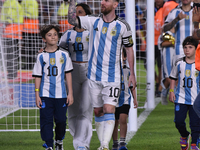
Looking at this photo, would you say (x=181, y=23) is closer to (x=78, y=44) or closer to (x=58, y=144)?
(x=78, y=44)

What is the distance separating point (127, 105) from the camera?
17.3 ft

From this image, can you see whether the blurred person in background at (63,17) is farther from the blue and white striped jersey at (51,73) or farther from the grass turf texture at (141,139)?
the blue and white striped jersey at (51,73)

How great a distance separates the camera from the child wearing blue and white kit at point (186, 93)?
5090 mm

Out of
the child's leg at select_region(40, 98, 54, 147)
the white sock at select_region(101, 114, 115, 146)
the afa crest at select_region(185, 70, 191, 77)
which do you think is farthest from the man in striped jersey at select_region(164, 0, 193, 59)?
the child's leg at select_region(40, 98, 54, 147)

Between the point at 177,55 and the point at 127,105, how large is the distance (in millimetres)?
2493

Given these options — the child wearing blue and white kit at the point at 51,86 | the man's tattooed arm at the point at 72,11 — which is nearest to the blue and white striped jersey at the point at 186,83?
the child wearing blue and white kit at the point at 51,86

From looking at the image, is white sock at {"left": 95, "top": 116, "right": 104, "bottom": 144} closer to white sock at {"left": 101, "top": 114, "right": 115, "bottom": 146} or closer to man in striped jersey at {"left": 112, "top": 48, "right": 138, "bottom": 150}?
white sock at {"left": 101, "top": 114, "right": 115, "bottom": 146}

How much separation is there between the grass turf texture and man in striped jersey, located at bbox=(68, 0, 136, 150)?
3.29 ft

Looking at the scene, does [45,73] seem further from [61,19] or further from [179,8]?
[179,8]

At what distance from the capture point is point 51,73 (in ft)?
16.1

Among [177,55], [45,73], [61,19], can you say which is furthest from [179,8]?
[45,73]

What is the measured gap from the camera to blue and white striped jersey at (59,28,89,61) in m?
5.29

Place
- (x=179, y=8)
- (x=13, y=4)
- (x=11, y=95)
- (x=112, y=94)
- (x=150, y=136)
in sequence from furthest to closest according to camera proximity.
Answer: (x=11, y=95), (x=13, y=4), (x=179, y=8), (x=150, y=136), (x=112, y=94)

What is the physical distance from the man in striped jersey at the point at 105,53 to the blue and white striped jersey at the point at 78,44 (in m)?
0.47
